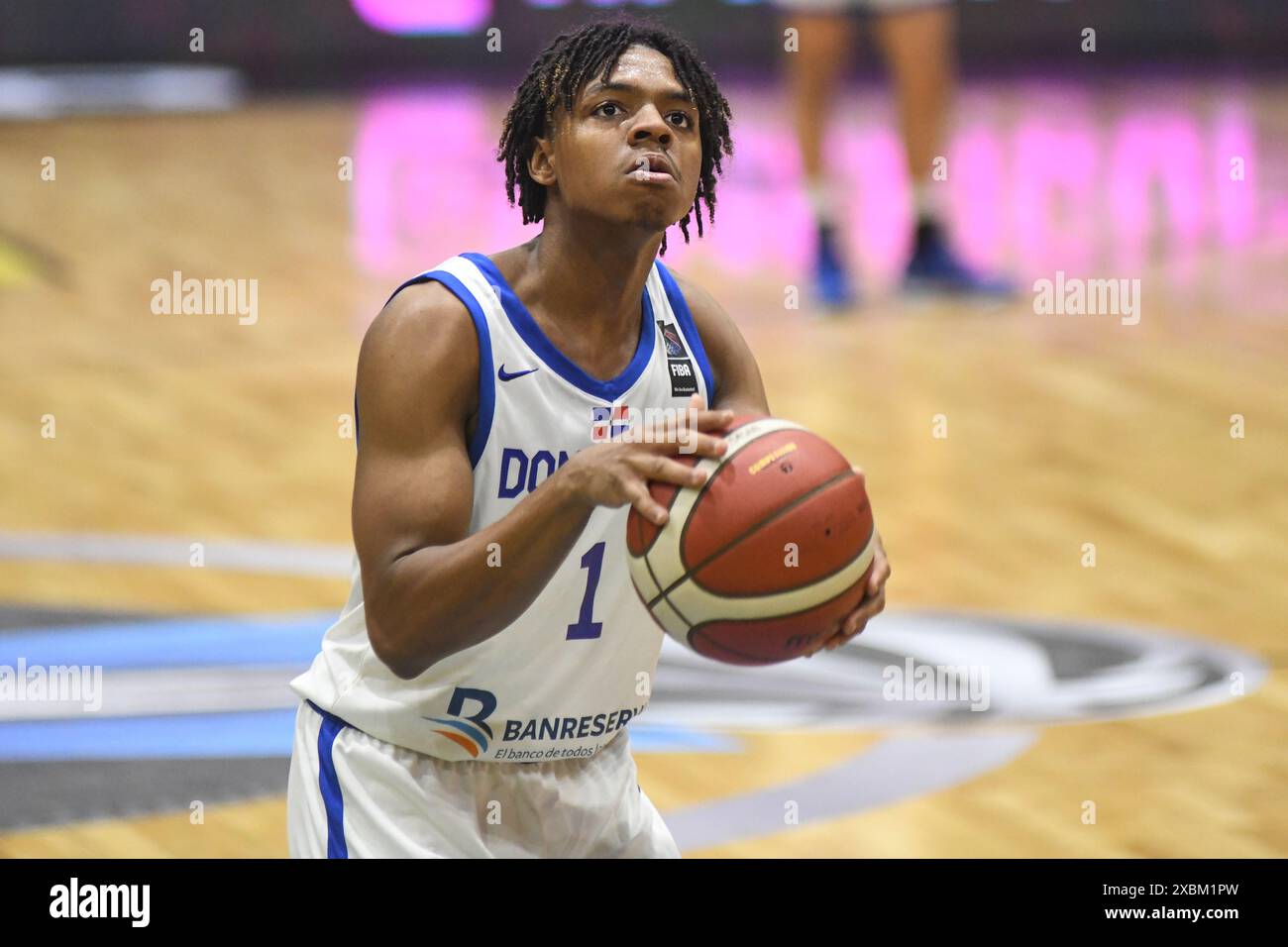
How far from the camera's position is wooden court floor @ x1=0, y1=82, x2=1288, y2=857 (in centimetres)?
475

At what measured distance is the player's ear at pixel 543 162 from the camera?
302 cm

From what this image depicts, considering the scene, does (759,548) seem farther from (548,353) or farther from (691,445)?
(548,353)

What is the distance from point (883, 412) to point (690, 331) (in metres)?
4.82

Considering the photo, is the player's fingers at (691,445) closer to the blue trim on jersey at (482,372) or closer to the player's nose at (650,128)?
the blue trim on jersey at (482,372)

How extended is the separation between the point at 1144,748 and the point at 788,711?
93 cm

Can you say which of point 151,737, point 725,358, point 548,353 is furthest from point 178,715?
point 548,353

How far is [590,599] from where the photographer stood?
3045mm

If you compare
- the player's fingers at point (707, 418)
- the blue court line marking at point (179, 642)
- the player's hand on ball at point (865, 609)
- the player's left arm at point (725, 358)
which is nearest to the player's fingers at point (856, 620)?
the player's hand on ball at point (865, 609)

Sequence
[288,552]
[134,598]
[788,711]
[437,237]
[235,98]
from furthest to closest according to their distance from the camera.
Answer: [235,98]
[437,237]
[288,552]
[134,598]
[788,711]

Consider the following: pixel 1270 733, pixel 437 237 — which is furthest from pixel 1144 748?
pixel 437 237

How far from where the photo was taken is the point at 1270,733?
16.5ft

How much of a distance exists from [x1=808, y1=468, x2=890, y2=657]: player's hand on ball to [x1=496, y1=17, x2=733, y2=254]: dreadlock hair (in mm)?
622
